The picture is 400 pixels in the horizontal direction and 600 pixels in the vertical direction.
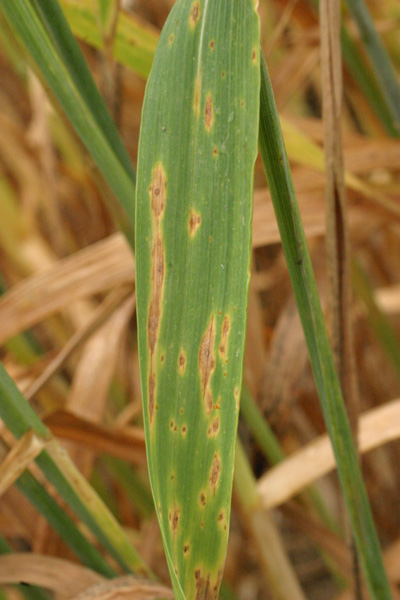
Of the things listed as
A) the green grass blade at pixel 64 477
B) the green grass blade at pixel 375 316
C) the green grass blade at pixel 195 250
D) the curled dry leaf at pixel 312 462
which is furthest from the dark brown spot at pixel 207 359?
the green grass blade at pixel 375 316

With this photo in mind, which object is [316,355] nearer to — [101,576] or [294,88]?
[101,576]

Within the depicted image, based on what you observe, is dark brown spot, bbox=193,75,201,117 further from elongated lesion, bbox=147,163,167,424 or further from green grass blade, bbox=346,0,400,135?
green grass blade, bbox=346,0,400,135

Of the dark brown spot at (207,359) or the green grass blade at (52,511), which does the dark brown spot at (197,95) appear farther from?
→ the green grass blade at (52,511)

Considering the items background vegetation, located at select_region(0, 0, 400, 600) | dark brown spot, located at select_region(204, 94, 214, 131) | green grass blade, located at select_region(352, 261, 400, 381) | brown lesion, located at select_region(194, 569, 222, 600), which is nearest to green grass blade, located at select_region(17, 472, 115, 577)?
background vegetation, located at select_region(0, 0, 400, 600)

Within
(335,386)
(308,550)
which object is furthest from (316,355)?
(308,550)

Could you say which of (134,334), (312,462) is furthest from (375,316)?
(134,334)

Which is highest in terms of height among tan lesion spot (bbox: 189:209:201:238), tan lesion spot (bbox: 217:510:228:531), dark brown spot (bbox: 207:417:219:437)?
tan lesion spot (bbox: 189:209:201:238)
